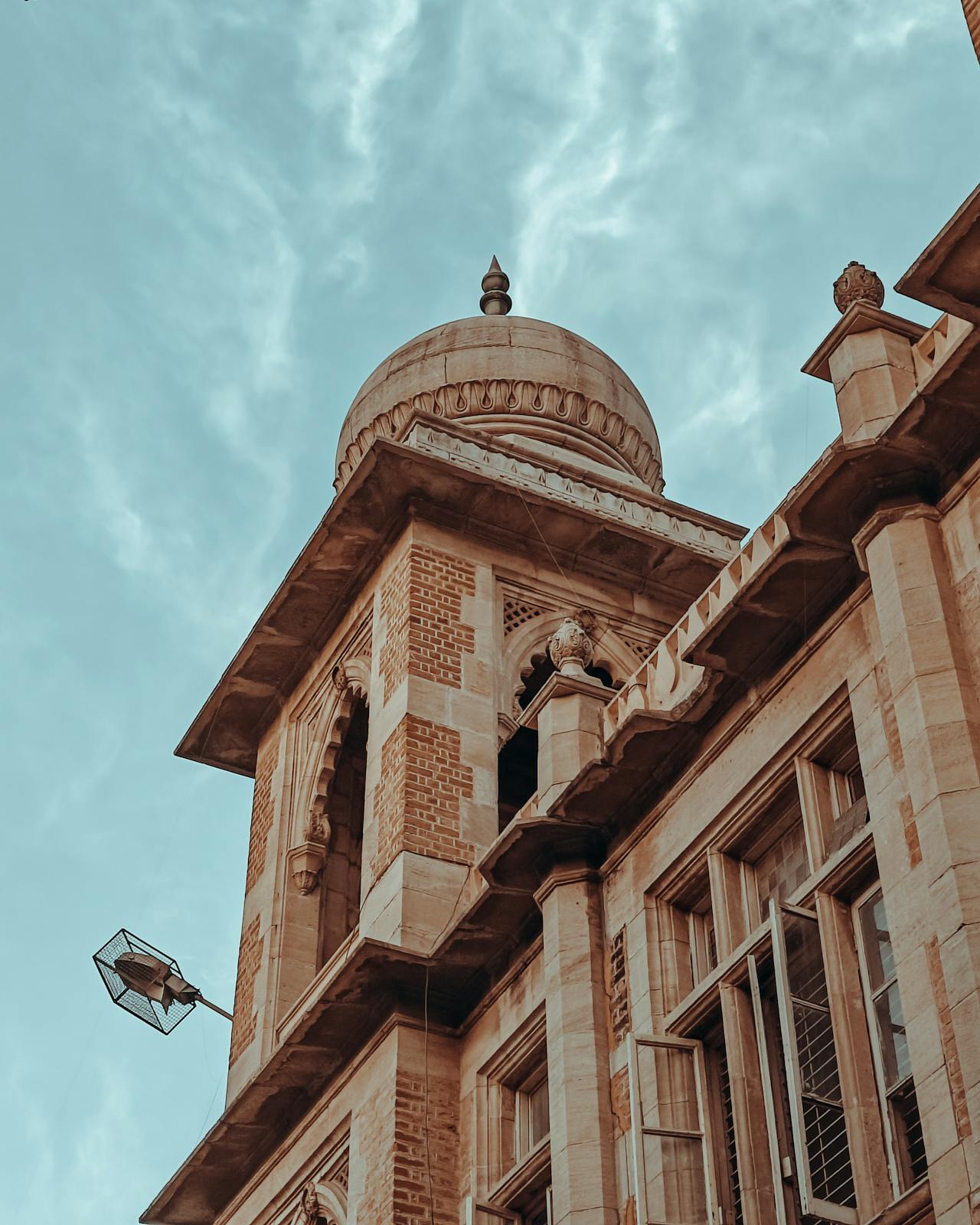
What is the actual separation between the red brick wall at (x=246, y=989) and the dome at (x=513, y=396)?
21.5ft

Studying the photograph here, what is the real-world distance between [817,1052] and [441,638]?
10299mm

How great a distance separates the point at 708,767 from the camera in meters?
16.2

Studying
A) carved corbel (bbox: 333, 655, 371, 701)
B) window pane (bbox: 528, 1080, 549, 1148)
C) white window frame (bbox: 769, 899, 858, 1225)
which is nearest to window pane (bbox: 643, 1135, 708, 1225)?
white window frame (bbox: 769, 899, 858, 1225)

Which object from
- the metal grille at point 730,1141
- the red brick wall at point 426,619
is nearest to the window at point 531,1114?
the metal grille at point 730,1141

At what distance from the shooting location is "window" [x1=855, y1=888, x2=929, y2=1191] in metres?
12.5

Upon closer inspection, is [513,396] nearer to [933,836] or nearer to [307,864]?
[307,864]

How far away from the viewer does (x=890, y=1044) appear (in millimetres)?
13070

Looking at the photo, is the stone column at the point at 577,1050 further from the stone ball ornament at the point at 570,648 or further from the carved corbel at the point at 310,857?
the carved corbel at the point at 310,857

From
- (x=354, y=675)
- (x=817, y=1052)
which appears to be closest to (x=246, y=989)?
(x=354, y=675)

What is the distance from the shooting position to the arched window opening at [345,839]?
956 inches

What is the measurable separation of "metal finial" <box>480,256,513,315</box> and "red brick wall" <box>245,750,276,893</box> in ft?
24.3

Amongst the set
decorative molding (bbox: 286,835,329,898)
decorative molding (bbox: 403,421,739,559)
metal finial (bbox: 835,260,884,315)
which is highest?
decorative molding (bbox: 403,421,739,559)

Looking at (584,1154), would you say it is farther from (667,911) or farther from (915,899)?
(915,899)

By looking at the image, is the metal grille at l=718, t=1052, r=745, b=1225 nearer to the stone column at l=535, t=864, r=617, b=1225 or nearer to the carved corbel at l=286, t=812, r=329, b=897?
the stone column at l=535, t=864, r=617, b=1225
